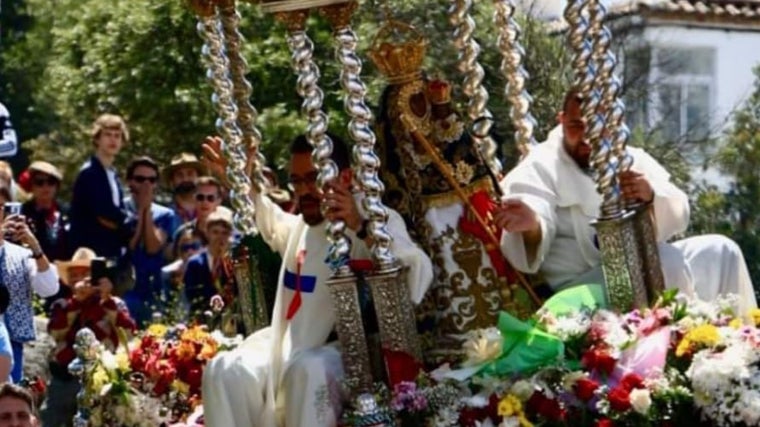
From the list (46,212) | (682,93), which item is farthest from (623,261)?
(682,93)

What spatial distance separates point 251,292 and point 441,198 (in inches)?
50.3

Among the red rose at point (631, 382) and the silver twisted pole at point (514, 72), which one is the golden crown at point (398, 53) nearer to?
the silver twisted pole at point (514, 72)

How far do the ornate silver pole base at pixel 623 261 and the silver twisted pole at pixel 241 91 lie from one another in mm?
2263

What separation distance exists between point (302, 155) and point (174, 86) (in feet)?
25.3

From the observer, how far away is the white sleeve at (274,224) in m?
14.1

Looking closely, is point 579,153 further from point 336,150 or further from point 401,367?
point 401,367

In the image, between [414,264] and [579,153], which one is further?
[579,153]

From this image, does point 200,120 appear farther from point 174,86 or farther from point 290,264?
point 290,264

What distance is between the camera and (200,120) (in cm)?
2089

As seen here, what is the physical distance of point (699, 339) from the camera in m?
12.1

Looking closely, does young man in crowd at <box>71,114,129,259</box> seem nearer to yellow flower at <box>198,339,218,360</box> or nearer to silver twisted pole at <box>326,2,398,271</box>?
yellow flower at <box>198,339,218,360</box>

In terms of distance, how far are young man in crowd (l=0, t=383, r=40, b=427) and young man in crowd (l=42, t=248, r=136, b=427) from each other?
3.68 metres

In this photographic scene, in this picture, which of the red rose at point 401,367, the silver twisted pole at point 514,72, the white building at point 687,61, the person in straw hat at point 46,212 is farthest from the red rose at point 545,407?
the white building at point 687,61

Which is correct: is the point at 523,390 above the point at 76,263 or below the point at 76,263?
below
